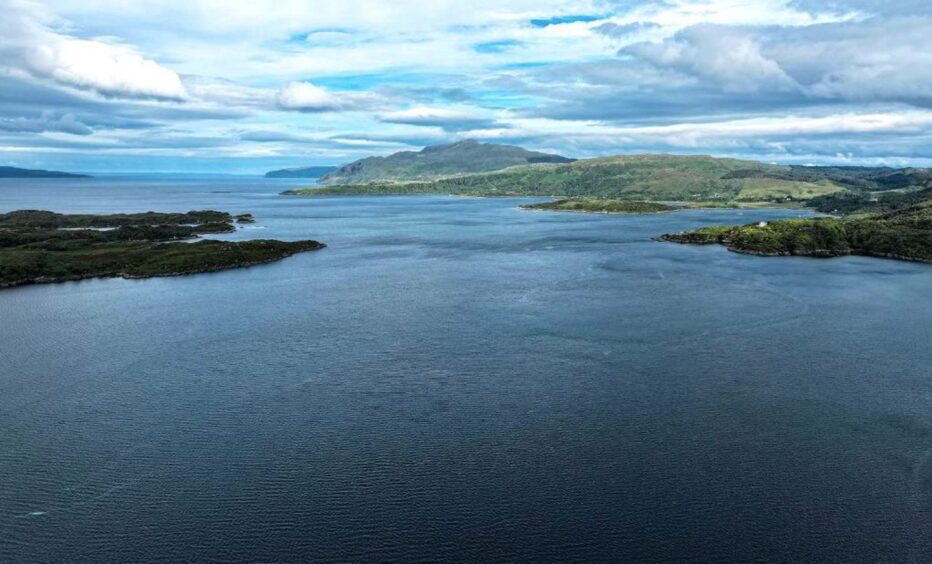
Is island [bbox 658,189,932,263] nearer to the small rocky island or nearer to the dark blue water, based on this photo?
the dark blue water

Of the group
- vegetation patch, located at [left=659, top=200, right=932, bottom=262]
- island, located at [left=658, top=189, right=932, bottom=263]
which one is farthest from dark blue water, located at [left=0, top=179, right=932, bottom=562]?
island, located at [left=658, top=189, right=932, bottom=263]

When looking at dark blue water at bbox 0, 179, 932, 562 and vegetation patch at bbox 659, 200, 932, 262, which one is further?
vegetation patch at bbox 659, 200, 932, 262

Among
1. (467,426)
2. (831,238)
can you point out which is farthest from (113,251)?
(831,238)

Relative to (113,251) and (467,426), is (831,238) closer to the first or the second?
(467,426)

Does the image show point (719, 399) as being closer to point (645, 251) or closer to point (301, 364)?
point (301, 364)

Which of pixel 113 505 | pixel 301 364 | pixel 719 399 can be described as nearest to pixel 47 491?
pixel 113 505

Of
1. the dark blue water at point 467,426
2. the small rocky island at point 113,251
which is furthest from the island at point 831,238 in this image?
the small rocky island at point 113,251
